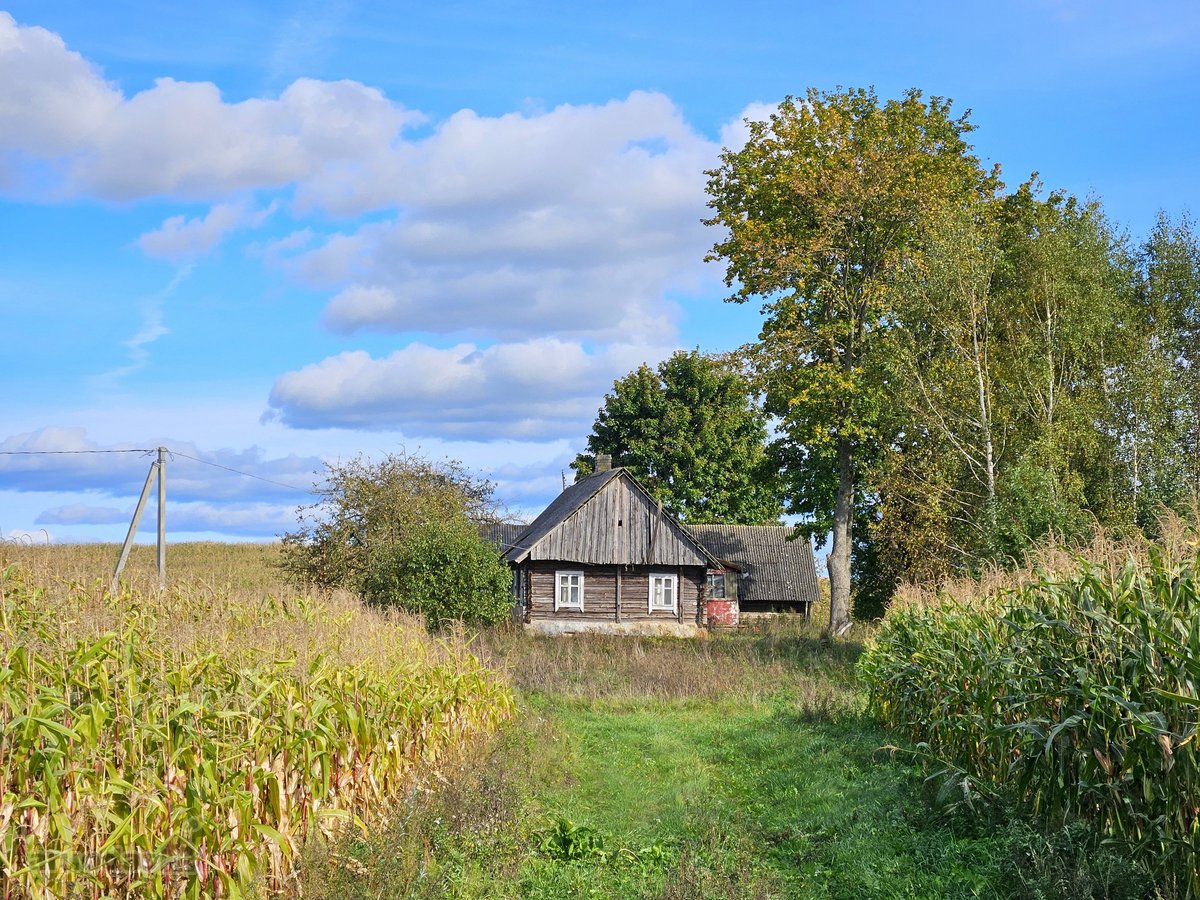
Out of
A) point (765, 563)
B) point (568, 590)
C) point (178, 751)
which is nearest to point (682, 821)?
point (178, 751)

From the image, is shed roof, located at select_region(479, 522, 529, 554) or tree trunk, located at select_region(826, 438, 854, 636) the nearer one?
tree trunk, located at select_region(826, 438, 854, 636)

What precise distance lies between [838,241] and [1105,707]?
29.6 m

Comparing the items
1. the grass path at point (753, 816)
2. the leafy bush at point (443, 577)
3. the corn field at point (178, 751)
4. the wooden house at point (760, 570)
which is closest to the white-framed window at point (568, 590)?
the leafy bush at point (443, 577)

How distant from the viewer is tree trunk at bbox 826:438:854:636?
3625cm

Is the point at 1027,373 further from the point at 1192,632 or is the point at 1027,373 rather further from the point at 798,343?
the point at 1192,632

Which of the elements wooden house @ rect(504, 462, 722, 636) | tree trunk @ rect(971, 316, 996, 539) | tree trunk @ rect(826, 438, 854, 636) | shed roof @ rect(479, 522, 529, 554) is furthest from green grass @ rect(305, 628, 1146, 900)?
shed roof @ rect(479, 522, 529, 554)

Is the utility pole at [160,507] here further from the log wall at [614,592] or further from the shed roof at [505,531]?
the shed roof at [505,531]

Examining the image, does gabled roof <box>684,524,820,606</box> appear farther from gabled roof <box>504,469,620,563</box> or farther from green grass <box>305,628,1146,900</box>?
green grass <box>305,628,1146,900</box>

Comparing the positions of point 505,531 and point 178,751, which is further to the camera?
point 505,531

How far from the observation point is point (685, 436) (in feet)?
188

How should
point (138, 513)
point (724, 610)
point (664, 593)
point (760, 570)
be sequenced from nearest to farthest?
point (138, 513) < point (664, 593) < point (724, 610) < point (760, 570)

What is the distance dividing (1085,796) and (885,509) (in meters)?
25.9

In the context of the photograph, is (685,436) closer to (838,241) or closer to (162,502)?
(838,241)

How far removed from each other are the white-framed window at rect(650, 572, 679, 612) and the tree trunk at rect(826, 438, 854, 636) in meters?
8.45
